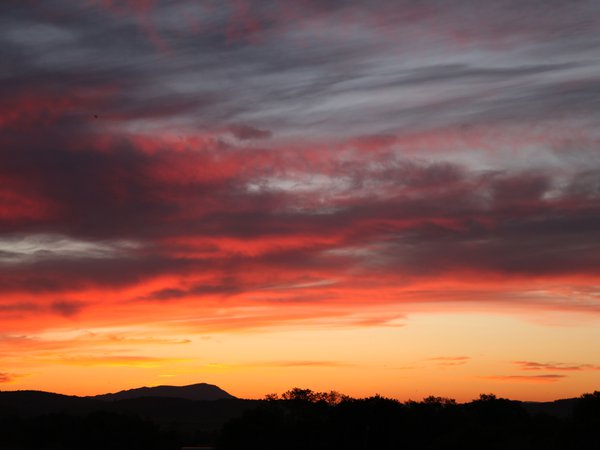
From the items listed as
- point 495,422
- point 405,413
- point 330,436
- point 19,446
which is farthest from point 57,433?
point 495,422

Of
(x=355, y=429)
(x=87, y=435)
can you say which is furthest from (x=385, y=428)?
(x=87, y=435)

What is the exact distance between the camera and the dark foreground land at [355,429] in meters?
96.5

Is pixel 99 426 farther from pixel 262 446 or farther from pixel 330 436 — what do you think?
pixel 330 436

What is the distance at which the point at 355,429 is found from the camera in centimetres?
12444

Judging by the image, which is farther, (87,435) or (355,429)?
(87,435)

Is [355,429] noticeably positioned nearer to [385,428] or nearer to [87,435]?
[385,428]

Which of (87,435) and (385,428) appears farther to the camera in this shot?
(87,435)

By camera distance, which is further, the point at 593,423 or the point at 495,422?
the point at 495,422

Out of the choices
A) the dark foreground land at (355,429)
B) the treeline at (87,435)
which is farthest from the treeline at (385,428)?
the treeline at (87,435)

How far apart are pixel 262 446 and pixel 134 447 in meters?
29.4

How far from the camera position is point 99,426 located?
149m

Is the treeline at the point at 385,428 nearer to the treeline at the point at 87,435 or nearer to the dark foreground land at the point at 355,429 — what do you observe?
the dark foreground land at the point at 355,429

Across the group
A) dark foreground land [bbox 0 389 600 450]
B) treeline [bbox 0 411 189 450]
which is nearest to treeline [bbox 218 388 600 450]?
dark foreground land [bbox 0 389 600 450]

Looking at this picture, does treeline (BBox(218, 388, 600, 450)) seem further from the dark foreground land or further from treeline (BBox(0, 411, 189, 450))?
treeline (BBox(0, 411, 189, 450))
